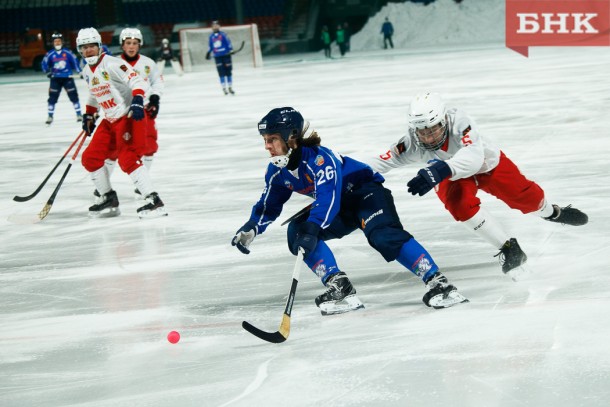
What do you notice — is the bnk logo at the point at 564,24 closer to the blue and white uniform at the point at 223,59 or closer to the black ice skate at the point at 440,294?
the blue and white uniform at the point at 223,59

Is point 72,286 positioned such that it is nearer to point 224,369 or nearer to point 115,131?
point 224,369

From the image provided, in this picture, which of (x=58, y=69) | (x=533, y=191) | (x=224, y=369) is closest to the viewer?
(x=224, y=369)

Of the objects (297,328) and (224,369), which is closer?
(224,369)

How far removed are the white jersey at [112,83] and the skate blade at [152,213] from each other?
2.32ft

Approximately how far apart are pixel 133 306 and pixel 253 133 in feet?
21.3

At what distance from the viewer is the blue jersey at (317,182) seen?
379 centimetres

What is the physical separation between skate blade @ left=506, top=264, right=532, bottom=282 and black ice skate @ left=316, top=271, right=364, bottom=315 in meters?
0.75

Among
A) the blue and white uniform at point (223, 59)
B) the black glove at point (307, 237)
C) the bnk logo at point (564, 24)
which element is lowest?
the bnk logo at point (564, 24)

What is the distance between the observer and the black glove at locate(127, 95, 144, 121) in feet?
21.7

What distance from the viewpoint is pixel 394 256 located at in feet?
12.7

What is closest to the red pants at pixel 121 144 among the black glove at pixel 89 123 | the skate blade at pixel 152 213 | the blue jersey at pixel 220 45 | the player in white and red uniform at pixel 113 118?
the player in white and red uniform at pixel 113 118

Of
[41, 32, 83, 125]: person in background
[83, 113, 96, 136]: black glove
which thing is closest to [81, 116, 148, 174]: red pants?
[83, 113, 96, 136]: black glove

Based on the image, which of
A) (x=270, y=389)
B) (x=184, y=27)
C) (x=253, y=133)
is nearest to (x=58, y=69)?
(x=253, y=133)

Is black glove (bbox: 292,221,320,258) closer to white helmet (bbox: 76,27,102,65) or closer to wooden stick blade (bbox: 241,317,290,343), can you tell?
wooden stick blade (bbox: 241,317,290,343)
